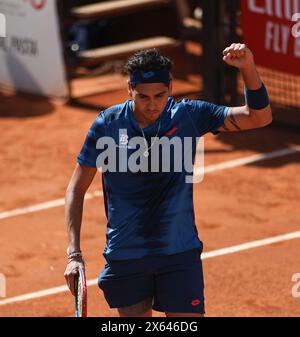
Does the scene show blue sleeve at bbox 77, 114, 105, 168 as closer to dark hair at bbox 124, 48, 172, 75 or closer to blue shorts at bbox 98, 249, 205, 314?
dark hair at bbox 124, 48, 172, 75

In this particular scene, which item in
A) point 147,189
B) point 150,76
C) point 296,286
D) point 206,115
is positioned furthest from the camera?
point 296,286

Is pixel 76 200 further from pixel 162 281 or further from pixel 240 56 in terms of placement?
pixel 240 56

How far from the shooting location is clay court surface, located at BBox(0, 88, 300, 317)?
8.19 metres

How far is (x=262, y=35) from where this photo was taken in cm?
1243

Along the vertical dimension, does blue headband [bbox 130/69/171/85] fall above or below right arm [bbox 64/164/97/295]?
above

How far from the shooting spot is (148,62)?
216 inches

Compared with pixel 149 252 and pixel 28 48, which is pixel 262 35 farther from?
pixel 149 252

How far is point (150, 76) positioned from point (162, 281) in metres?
1.21

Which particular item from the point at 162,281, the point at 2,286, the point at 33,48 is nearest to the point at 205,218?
the point at 2,286

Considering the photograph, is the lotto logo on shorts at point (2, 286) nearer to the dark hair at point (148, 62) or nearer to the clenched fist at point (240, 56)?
the dark hair at point (148, 62)

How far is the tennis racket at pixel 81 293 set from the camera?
5.34 meters

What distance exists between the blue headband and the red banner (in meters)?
6.61

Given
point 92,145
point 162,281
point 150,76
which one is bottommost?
point 162,281

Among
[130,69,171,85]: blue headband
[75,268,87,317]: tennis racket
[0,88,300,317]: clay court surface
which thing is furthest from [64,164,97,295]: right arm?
[0,88,300,317]: clay court surface
